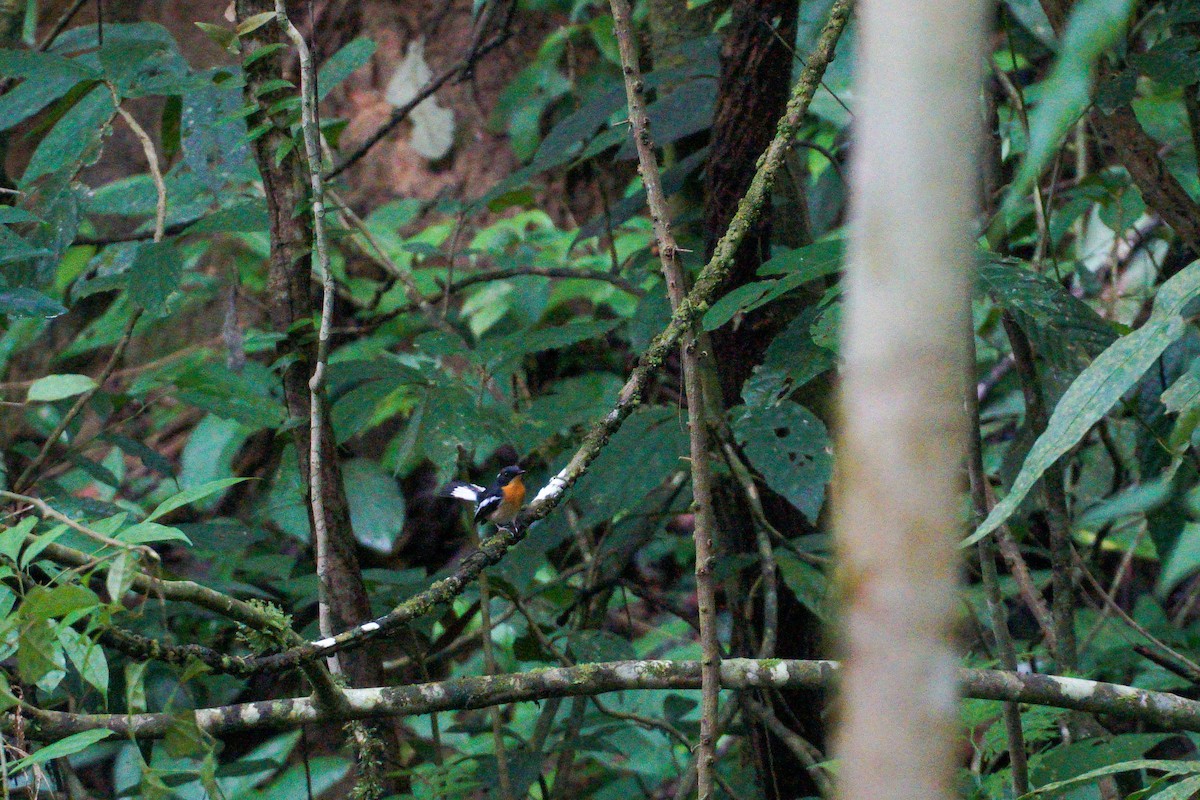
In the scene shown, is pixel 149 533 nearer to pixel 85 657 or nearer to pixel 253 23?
pixel 85 657

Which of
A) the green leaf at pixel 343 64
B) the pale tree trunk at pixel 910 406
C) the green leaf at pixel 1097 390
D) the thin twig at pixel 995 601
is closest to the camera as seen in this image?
the pale tree trunk at pixel 910 406

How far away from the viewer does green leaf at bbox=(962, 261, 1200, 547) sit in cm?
100

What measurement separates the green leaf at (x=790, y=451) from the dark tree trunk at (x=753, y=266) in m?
0.41

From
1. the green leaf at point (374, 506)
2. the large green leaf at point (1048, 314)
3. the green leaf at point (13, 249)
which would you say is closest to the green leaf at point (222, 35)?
the green leaf at point (13, 249)

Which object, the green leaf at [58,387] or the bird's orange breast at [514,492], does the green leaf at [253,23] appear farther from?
the bird's orange breast at [514,492]

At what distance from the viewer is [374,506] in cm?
298

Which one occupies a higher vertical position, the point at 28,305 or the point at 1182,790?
the point at 28,305

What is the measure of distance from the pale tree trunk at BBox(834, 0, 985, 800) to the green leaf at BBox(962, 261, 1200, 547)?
0.46 metres

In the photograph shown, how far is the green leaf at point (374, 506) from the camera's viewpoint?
9.70 feet

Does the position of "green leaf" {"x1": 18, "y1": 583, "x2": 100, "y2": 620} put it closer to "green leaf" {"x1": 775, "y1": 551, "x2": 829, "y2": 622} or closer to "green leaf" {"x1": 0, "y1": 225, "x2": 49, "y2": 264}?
"green leaf" {"x1": 0, "y1": 225, "x2": 49, "y2": 264}

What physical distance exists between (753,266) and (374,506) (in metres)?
1.36

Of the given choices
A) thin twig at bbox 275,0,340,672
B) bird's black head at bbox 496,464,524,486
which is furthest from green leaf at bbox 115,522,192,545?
bird's black head at bbox 496,464,524,486

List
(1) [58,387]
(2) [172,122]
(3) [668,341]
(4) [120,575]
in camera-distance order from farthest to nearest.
Result: (2) [172,122], (3) [668,341], (1) [58,387], (4) [120,575]

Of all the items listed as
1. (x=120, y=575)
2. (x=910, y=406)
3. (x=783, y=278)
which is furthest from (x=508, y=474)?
(x=910, y=406)
